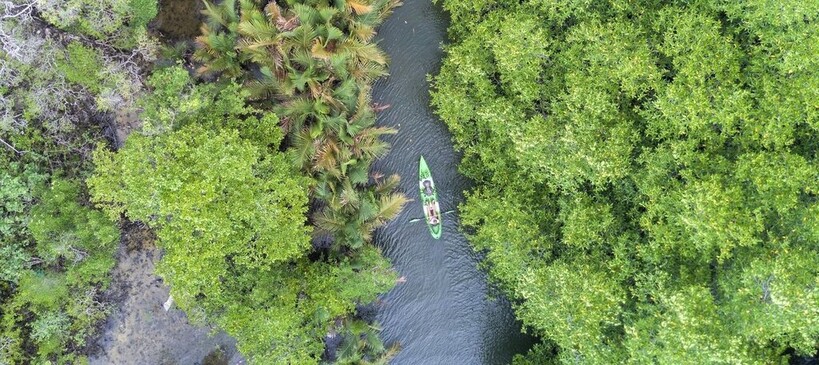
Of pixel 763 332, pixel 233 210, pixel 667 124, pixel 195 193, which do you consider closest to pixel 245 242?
pixel 233 210

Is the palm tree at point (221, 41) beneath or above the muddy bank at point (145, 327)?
above

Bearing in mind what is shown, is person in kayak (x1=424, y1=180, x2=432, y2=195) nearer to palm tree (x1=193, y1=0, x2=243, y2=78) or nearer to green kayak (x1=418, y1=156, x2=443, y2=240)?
green kayak (x1=418, y1=156, x2=443, y2=240)

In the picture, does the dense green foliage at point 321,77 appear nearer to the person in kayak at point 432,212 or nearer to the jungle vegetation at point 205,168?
the jungle vegetation at point 205,168

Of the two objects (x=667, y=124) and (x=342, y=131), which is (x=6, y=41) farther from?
(x=667, y=124)

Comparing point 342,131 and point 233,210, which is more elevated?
point 342,131

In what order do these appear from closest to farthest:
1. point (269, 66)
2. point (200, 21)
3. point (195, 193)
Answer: point (195, 193)
point (269, 66)
point (200, 21)

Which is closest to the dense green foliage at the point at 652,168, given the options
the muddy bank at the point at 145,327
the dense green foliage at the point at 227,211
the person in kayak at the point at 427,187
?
the person in kayak at the point at 427,187
